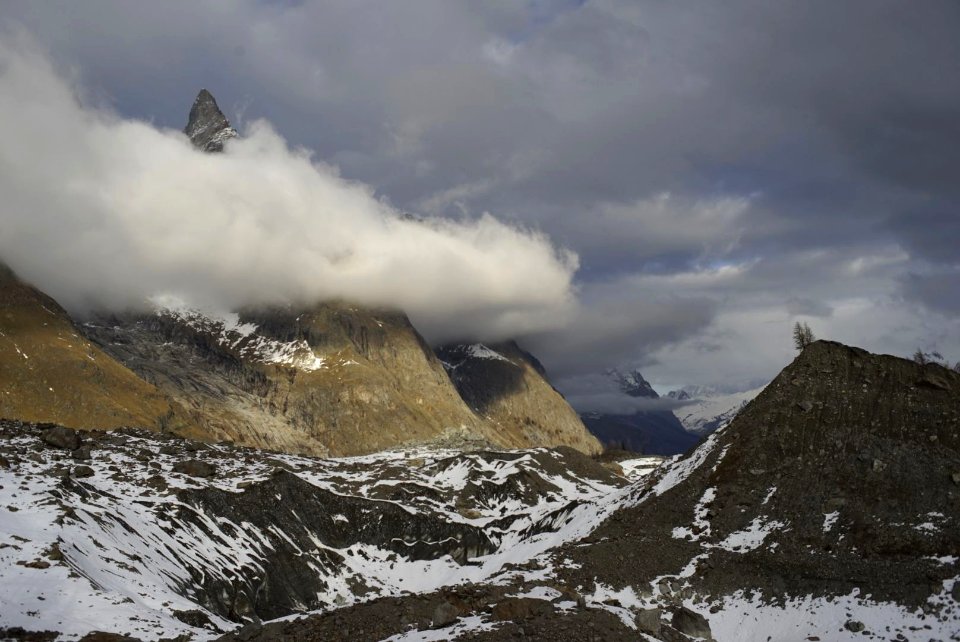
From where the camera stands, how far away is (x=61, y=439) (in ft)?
284

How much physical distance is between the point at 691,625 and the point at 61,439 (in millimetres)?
80383

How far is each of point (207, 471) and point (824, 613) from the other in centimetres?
8266

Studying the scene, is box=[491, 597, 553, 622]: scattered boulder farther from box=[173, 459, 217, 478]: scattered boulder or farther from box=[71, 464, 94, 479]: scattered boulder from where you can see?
box=[173, 459, 217, 478]: scattered boulder

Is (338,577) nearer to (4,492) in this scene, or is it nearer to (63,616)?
(4,492)

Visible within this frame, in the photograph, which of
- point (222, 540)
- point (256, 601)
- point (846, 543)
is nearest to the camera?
point (846, 543)

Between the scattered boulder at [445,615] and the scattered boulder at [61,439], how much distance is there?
7385 centimetres

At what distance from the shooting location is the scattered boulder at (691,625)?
138 ft

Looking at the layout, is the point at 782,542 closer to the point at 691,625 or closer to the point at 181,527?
the point at 691,625

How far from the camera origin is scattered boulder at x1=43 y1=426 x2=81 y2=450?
85562 mm

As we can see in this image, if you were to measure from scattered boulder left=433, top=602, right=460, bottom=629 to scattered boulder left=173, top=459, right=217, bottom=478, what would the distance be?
74224 mm

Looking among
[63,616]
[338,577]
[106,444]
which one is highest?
[106,444]

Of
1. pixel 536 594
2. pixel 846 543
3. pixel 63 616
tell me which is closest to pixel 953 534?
pixel 846 543

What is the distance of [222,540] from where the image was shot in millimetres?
79938

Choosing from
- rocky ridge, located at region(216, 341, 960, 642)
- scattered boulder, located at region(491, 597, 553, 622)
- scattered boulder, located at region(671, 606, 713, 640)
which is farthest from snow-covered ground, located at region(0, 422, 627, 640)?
scattered boulder, located at region(671, 606, 713, 640)
